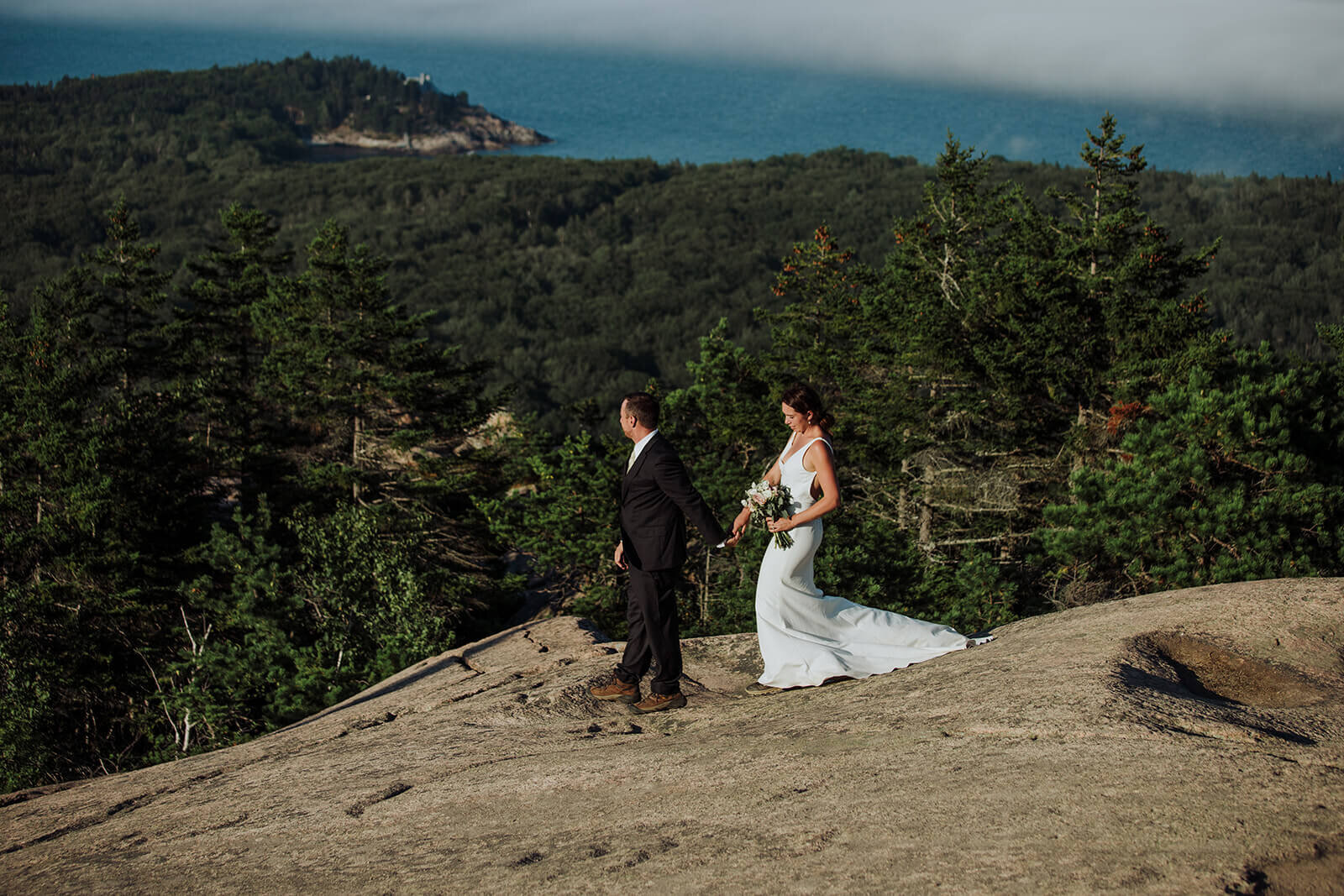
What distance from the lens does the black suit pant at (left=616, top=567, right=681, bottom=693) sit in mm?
6164

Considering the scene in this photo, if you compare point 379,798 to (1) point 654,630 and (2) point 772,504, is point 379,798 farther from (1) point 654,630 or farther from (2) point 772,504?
(2) point 772,504

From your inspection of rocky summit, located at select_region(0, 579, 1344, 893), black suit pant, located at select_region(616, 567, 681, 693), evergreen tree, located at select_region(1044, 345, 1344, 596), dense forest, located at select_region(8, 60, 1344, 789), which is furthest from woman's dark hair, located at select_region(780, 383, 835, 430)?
evergreen tree, located at select_region(1044, 345, 1344, 596)

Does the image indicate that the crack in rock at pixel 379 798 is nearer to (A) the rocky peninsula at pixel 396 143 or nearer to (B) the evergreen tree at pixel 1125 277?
(B) the evergreen tree at pixel 1125 277

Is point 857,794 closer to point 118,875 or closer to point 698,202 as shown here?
point 118,875

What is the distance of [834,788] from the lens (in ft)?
14.4

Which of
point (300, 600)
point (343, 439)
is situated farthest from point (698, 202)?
point (300, 600)

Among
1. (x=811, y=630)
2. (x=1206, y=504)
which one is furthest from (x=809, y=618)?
(x=1206, y=504)

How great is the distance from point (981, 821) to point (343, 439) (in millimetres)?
25915

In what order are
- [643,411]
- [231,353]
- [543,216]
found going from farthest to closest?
[543,216] → [231,353] → [643,411]

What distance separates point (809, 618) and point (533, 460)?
19.9 m

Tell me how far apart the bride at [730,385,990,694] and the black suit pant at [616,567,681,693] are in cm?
57

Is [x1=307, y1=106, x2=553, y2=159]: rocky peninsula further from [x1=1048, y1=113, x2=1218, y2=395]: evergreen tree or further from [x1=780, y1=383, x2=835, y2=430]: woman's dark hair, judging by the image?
[x1=780, y1=383, x2=835, y2=430]: woman's dark hair

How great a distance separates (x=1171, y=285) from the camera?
75.0 feet

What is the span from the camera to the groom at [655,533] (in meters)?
5.91
